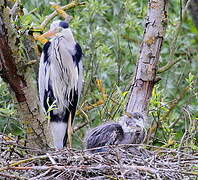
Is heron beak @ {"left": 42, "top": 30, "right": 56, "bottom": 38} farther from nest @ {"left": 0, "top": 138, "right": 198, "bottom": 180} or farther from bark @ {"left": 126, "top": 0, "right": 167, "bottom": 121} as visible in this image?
nest @ {"left": 0, "top": 138, "right": 198, "bottom": 180}

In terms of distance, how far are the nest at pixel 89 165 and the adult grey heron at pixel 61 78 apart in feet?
3.53

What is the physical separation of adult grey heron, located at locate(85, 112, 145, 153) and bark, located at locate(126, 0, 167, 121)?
0.20 metres

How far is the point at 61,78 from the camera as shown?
13.5 ft

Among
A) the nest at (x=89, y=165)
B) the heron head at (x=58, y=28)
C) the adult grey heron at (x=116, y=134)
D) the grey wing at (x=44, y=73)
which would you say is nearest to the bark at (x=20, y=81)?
the nest at (x=89, y=165)

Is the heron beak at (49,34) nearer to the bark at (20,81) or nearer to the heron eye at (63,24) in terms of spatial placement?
the heron eye at (63,24)

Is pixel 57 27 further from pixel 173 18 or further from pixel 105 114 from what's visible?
pixel 173 18

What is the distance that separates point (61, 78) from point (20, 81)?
4.15 ft

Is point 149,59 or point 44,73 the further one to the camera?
point 44,73

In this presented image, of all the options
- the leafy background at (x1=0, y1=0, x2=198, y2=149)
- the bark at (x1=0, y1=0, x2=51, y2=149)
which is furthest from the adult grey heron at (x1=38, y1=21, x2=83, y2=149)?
the bark at (x1=0, y1=0, x2=51, y2=149)

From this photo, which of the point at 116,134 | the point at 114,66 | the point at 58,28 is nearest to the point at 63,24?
the point at 58,28

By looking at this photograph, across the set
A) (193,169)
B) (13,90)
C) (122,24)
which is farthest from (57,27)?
(193,169)

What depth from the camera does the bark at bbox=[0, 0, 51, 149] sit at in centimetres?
278

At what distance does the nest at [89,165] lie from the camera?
251 cm

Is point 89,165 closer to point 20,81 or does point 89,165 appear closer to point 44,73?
point 20,81
